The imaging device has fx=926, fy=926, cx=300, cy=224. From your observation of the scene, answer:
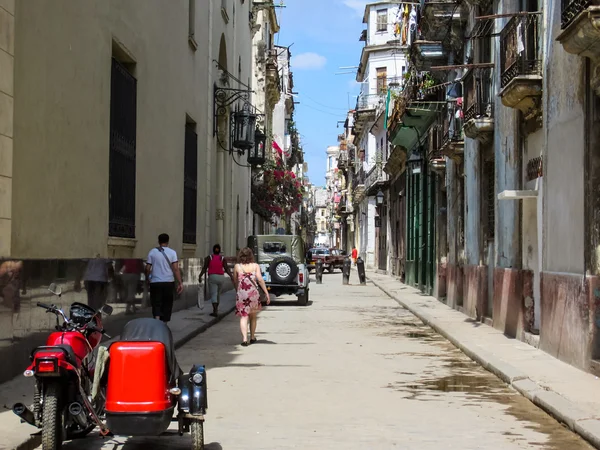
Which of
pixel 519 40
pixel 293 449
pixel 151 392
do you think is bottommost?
pixel 293 449

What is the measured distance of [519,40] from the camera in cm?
1409

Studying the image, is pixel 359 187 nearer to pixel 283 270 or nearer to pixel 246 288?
pixel 283 270

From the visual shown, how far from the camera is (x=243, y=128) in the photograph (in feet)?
87.2

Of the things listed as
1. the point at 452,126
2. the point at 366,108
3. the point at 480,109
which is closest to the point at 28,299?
the point at 480,109

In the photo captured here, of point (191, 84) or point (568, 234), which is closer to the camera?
point (568, 234)

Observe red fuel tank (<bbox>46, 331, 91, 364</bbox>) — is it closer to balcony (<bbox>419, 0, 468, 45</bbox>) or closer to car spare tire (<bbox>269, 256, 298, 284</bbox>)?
balcony (<bbox>419, 0, 468, 45</bbox>)

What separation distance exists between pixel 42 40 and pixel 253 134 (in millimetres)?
16531

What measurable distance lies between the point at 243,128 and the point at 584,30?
1736 centimetres

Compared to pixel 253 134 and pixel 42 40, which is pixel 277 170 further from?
pixel 42 40

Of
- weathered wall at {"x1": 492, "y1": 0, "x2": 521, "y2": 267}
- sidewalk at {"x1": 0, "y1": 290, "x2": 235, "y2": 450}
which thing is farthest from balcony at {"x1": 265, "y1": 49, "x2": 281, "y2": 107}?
sidewalk at {"x1": 0, "y1": 290, "x2": 235, "y2": 450}

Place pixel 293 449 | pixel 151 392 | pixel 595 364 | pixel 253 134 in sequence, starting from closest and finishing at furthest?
pixel 151 392 < pixel 293 449 < pixel 595 364 < pixel 253 134

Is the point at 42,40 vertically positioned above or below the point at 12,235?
above

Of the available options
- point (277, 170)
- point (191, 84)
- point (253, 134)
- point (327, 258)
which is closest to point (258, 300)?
point (191, 84)

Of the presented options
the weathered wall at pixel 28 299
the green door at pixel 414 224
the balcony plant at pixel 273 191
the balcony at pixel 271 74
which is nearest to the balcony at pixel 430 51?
the green door at pixel 414 224
